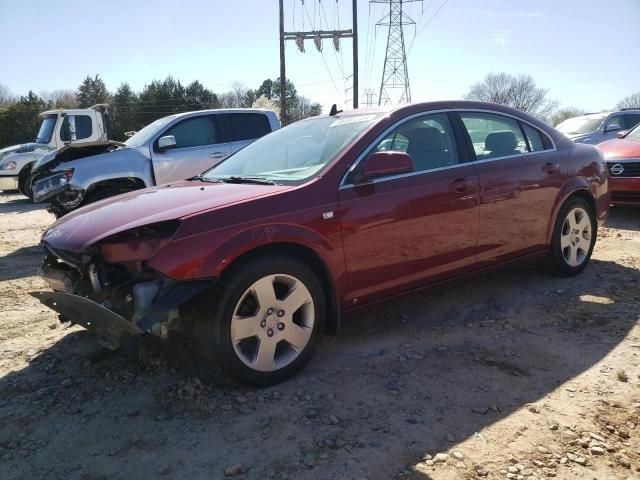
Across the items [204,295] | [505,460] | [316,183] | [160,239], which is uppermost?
[316,183]

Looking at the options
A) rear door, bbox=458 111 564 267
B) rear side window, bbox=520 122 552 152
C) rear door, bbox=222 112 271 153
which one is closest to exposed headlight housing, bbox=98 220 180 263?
rear door, bbox=458 111 564 267

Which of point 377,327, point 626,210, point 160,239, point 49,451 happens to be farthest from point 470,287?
point 626,210

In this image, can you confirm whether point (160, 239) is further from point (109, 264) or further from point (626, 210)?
point (626, 210)

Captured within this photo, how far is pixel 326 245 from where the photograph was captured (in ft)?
10.5

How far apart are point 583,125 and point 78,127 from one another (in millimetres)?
12986

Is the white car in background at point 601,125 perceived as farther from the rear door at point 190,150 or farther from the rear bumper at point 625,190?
the rear door at point 190,150

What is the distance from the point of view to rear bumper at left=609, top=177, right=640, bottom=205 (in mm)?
7348

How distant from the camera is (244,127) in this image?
8477 mm

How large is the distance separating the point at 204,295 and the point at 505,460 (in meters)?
1.72

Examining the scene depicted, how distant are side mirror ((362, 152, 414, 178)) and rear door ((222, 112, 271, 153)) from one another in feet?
17.2

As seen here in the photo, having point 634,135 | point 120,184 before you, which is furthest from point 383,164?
point 634,135

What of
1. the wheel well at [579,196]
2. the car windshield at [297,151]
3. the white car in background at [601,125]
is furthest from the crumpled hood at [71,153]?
the white car in background at [601,125]

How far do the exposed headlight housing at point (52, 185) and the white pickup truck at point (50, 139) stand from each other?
6.84m

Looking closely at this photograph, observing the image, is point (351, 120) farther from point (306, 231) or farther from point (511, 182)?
point (511, 182)
